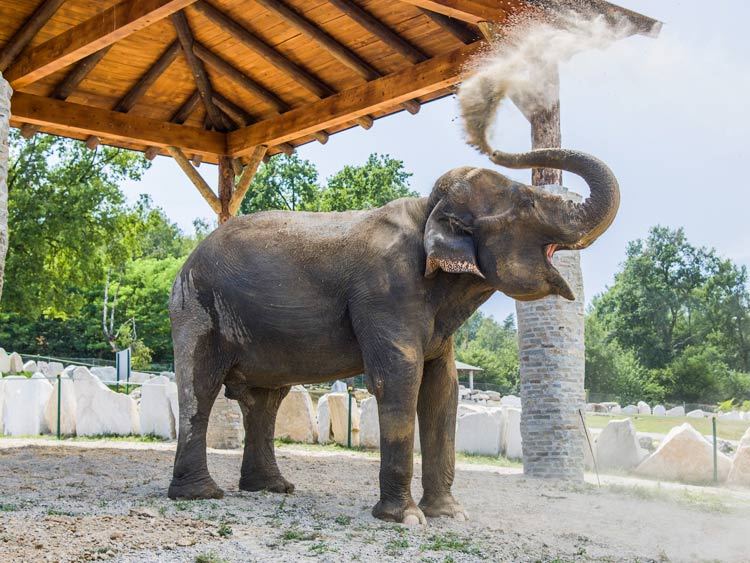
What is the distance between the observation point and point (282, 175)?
36.0m

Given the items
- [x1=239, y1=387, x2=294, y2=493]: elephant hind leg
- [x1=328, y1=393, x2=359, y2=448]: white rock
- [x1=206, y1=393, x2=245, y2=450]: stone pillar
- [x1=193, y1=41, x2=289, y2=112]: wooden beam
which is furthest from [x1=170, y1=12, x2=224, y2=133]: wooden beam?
[x1=239, y1=387, x2=294, y2=493]: elephant hind leg

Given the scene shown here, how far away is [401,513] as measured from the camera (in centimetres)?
612

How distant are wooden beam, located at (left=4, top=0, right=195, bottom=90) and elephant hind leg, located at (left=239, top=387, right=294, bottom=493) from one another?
138 inches

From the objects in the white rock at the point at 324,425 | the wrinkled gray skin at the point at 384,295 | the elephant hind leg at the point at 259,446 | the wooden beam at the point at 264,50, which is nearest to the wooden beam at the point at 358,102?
the wooden beam at the point at 264,50

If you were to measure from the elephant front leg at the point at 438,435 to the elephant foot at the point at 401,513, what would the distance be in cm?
44

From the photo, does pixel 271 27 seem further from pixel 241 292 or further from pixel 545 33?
pixel 241 292

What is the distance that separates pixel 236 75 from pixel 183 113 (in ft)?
3.85

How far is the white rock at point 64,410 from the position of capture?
15.8m

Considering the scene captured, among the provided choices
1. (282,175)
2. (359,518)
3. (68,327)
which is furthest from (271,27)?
(68,327)

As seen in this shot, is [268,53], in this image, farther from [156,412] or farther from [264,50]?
[156,412]

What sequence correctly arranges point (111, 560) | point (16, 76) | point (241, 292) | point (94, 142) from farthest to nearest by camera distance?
point (94, 142), point (16, 76), point (241, 292), point (111, 560)

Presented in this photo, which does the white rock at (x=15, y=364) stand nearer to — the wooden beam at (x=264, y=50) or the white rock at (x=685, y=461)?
the wooden beam at (x=264, y=50)

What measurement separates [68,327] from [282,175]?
17514 mm

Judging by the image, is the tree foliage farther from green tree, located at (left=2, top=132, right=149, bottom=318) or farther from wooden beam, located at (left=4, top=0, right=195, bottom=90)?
green tree, located at (left=2, top=132, right=149, bottom=318)
